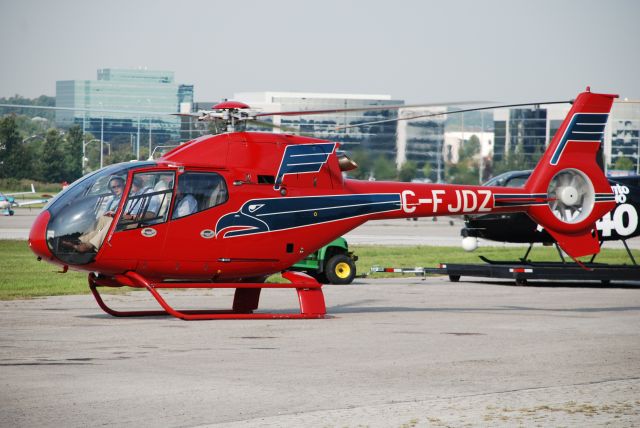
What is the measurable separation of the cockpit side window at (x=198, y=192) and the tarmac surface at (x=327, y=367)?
1.76 metres

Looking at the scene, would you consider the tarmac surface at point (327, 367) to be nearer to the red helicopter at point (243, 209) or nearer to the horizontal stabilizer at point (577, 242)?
the red helicopter at point (243, 209)

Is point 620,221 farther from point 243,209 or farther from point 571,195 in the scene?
point 243,209

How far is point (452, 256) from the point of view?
112ft

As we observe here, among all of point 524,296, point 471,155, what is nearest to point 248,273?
point 524,296

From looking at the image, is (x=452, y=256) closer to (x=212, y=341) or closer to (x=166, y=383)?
(x=212, y=341)

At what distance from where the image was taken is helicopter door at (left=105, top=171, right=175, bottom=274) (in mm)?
14797

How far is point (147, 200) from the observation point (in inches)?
592

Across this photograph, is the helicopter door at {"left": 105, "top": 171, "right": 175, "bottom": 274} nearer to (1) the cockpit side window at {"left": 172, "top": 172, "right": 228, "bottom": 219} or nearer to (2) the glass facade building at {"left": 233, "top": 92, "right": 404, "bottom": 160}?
(1) the cockpit side window at {"left": 172, "top": 172, "right": 228, "bottom": 219}

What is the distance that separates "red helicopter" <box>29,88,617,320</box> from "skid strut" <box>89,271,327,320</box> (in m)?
0.02

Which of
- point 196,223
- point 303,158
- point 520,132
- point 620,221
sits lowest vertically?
point 620,221

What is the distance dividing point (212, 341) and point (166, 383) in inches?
127

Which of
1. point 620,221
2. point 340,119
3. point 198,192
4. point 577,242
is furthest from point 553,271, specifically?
point 340,119

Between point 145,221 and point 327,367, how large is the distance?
4.83 meters

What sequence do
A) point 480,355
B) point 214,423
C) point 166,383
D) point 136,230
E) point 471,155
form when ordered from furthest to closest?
point 471,155, point 136,230, point 480,355, point 166,383, point 214,423
